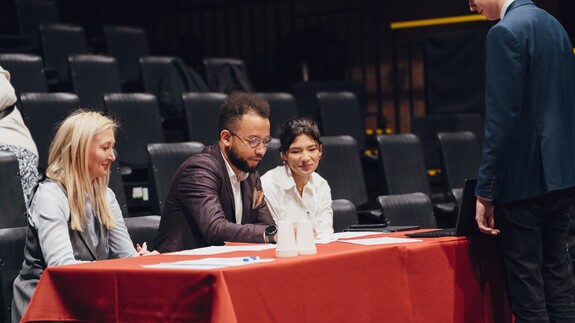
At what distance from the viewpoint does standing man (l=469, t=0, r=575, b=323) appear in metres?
2.53

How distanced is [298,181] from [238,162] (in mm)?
613

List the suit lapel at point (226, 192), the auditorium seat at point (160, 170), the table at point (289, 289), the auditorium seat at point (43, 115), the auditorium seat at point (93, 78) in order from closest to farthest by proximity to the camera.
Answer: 1. the table at point (289, 289)
2. the suit lapel at point (226, 192)
3. the auditorium seat at point (160, 170)
4. the auditorium seat at point (43, 115)
5. the auditorium seat at point (93, 78)

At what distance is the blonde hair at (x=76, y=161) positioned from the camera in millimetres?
2633

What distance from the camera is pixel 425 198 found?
4.33 m

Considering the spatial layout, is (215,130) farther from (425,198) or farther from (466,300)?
(466,300)

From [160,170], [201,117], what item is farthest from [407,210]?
[201,117]

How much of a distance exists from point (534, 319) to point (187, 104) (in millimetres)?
2668

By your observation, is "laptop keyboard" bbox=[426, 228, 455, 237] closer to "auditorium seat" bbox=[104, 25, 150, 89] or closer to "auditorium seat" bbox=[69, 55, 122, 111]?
"auditorium seat" bbox=[69, 55, 122, 111]

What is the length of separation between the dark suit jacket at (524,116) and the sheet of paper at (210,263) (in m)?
0.75

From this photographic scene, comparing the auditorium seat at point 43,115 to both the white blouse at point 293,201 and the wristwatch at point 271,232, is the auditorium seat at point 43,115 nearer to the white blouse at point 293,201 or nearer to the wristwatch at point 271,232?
the white blouse at point 293,201

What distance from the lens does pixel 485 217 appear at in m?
2.63

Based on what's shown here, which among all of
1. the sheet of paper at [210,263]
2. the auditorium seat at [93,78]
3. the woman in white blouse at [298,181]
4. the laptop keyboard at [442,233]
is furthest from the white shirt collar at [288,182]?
the auditorium seat at [93,78]

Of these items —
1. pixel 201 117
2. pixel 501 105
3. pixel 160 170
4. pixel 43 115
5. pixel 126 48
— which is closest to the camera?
pixel 501 105

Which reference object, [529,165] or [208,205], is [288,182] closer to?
[208,205]
